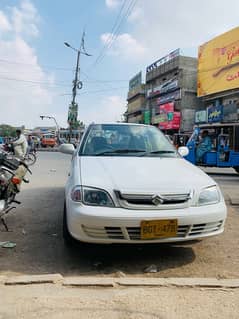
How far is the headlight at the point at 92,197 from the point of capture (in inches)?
128

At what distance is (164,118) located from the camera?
146 feet

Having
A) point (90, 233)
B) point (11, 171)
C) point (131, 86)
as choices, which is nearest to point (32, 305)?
point (90, 233)

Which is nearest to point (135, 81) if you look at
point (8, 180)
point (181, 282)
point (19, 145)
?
point (19, 145)

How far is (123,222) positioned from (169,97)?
145 ft

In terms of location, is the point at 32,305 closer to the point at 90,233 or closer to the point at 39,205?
the point at 90,233

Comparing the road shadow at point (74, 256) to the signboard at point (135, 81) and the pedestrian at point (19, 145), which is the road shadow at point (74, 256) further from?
the signboard at point (135, 81)

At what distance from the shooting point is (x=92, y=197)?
10.8 feet

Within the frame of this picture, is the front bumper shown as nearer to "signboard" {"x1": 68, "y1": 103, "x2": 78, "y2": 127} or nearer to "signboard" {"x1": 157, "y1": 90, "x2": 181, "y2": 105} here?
"signboard" {"x1": 68, "y1": 103, "x2": 78, "y2": 127}

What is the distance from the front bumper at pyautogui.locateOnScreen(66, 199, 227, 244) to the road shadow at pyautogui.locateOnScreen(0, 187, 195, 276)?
0.38m

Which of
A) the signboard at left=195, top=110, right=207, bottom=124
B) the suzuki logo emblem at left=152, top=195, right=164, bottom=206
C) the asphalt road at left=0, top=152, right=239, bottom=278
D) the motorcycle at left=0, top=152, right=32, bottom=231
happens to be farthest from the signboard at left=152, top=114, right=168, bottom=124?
the suzuki logo emblem at left=152, top=195, right=164, bottom=206

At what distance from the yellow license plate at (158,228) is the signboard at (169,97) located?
40838 mm

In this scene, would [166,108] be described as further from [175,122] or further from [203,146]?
[203,146]

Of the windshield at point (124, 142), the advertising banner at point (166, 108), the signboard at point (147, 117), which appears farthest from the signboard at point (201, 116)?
the windshield at point (124, 142)

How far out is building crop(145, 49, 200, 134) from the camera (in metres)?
41.9
